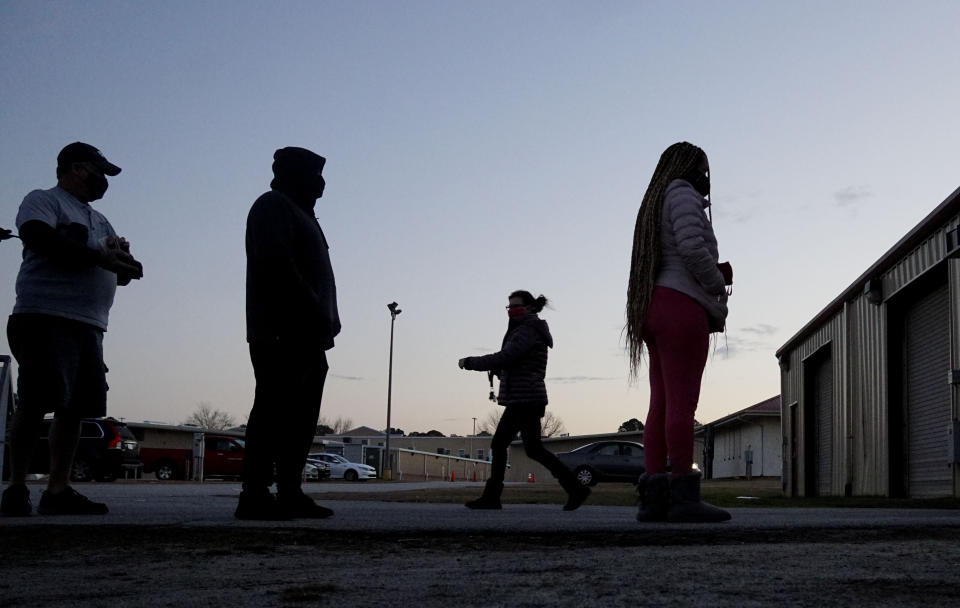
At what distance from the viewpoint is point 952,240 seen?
36.5 feet

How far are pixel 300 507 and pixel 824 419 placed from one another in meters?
17.1

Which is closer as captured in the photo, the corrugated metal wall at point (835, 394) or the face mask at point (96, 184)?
the face mask at point (96, 184)

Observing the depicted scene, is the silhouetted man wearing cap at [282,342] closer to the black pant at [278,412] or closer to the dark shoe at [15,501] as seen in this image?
the black pant at [278,412]

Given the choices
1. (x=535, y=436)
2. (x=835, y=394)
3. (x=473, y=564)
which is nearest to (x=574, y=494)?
(x=535, y=436)

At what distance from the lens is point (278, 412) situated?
4.39 metres

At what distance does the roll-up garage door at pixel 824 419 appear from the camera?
1916cm

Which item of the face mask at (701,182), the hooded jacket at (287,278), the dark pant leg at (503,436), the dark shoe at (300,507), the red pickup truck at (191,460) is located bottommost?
the red pickup truck at (191,460)

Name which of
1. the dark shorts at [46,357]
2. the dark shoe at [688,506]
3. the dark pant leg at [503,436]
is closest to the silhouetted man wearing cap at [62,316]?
the dark shorts at [46,357]

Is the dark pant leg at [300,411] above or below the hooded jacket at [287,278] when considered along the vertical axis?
below

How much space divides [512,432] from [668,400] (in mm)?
2461

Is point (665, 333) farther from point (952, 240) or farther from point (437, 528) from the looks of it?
point (952, 240)

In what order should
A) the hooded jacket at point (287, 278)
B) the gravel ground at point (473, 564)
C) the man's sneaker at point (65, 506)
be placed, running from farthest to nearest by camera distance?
the man's sneaker at point (65, 506), the hooded jacket at point (287, 278), the gravel ground at point (473, 564)

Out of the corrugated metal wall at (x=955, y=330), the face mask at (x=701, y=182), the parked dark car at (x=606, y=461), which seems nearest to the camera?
the face mask at (x=701, y=182)

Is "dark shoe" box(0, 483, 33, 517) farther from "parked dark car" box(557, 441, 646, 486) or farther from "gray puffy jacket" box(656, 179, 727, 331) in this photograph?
"parked dark car" box(557, 441, 646, 486)
